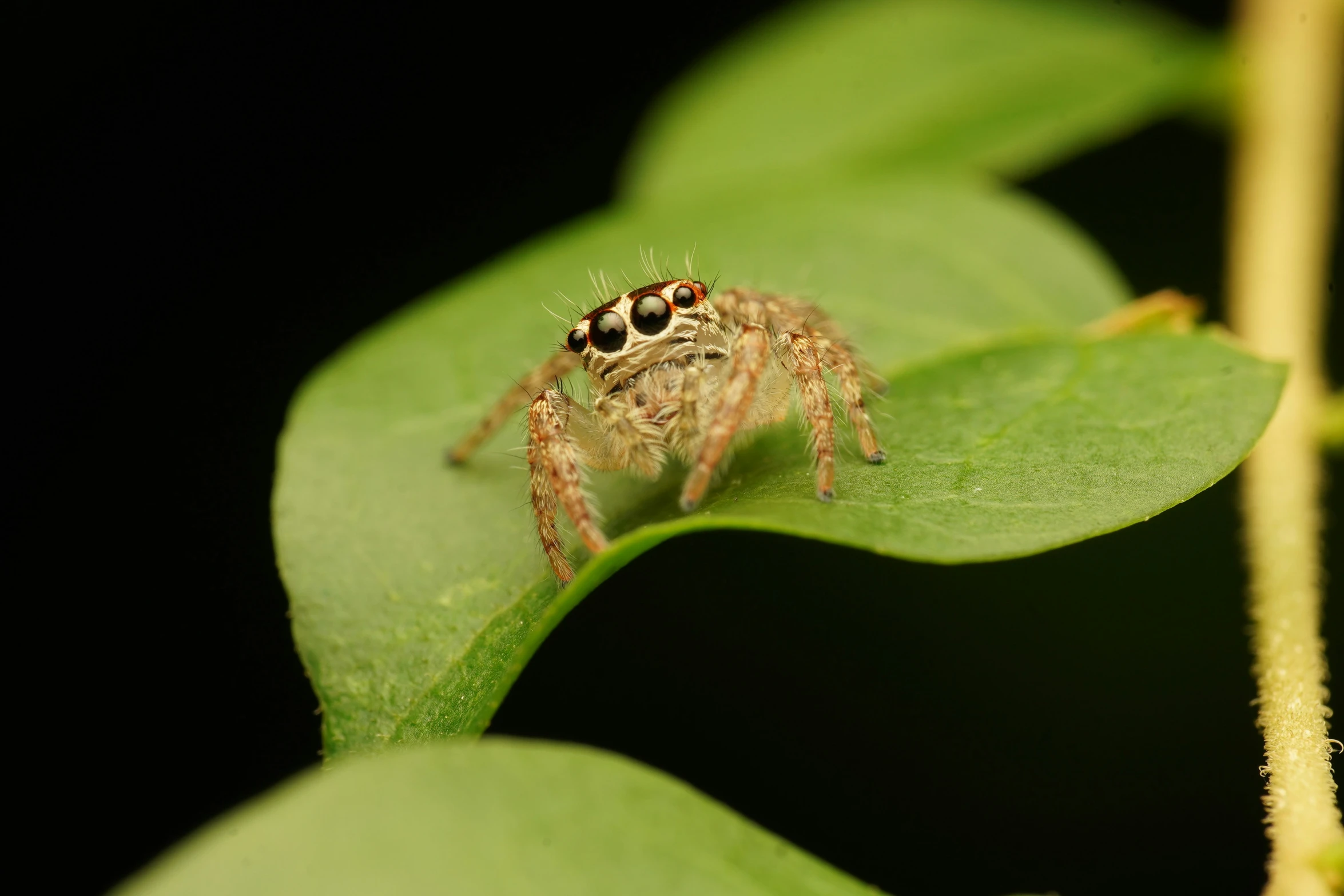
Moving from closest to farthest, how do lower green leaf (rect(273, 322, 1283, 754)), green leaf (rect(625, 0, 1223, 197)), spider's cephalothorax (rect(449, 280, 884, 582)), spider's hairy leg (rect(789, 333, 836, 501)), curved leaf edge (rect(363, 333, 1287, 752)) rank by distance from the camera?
curved leaf edge (rect(363, 333, 1287, 752)), lower green leaf (rect(273, 322, 1283, 754)), spider's hairy leg (rect(789, 333, 836, 501)), spider's cephalothorax (rect(449, 280, 884, 582)), green leaf (rect(625, 0, 1223, 197))

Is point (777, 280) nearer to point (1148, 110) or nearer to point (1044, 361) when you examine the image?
point (1044, 361)

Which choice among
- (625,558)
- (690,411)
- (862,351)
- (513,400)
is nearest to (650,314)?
(690,411)

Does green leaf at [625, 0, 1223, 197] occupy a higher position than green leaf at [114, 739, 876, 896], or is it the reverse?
green leaf at [625, 0, 1223, 197]

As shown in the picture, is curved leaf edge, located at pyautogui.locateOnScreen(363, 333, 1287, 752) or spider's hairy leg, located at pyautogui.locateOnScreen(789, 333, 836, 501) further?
spider's hairy leg, located at pyautogui.locateOnScreen(789, 333, 836, 501)

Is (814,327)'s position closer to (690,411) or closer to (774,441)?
(774,441)

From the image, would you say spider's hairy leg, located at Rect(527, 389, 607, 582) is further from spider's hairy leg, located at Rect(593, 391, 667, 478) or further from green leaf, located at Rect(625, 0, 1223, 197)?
green leaf, located at Rect(625, 0, 1223, 197)

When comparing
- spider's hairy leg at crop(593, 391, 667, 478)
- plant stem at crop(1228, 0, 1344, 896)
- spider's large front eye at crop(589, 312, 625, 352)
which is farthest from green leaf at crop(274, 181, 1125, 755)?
plant stem at crop(1228, 0, 1344, 896)

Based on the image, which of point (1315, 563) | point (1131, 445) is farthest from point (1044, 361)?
point (1315, 563)
